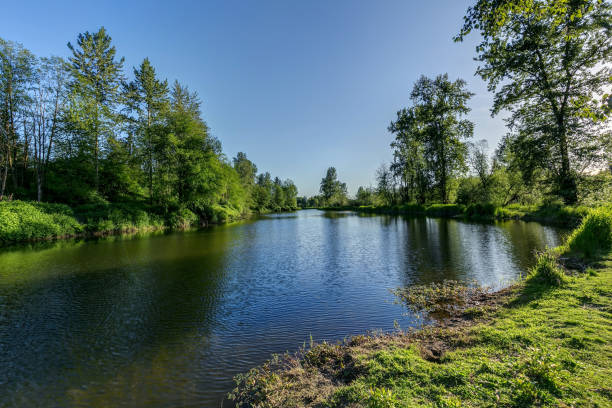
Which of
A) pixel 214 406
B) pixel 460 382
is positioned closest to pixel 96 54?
pixel 214 406

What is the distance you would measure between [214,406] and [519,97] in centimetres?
2765

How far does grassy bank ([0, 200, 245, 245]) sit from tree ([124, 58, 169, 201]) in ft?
18.0

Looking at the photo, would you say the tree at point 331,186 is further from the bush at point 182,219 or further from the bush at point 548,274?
the bush at point 548,274

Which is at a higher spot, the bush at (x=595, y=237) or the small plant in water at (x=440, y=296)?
the bush at (x=595, y=237)

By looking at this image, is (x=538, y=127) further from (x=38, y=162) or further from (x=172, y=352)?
(x=38, y=162)

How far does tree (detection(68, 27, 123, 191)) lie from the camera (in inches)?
1197

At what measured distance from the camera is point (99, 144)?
1282 inches

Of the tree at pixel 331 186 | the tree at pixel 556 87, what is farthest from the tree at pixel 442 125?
the tree at pixel 331 186

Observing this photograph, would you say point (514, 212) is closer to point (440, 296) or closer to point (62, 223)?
point (440, 296)

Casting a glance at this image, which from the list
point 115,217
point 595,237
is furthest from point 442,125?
point 115,217

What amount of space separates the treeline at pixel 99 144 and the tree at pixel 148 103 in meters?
0.12

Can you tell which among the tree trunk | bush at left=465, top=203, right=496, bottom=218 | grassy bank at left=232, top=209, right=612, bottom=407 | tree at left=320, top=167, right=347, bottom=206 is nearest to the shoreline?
grassy bank at left=232, top=209, right=612, bottom=407

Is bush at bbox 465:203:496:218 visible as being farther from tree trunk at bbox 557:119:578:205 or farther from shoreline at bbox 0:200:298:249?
shoreline at bbox 0:200:298:249

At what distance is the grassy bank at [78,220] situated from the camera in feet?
69.1
